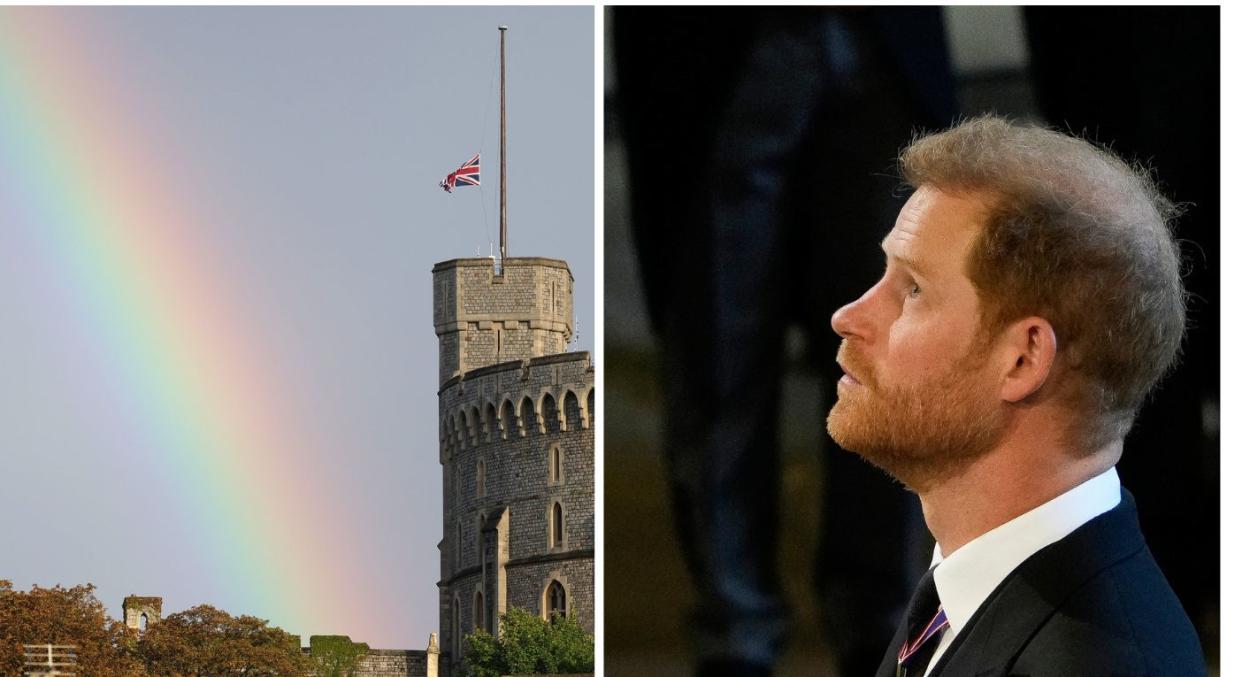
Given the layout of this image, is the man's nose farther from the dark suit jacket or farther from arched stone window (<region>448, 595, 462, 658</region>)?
arched stone window (<region>448, 595, 462, 658</region>)

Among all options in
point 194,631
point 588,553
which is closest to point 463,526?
point 588,553

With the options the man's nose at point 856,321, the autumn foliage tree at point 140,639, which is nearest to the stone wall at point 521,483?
the autumn foliage tree at point 140,639

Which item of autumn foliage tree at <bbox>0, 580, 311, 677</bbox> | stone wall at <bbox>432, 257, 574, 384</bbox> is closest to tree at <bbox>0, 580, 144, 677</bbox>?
autumn foliage tree at <bbox>0, 580, 311, 677</bbox>

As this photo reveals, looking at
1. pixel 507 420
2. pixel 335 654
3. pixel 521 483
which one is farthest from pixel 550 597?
pixel 335 654

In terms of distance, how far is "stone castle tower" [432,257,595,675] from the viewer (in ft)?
153

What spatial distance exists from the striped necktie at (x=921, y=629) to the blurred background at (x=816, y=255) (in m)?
1.46

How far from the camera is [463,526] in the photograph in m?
49.0

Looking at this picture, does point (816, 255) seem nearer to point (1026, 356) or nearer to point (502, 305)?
point (1026, 356)

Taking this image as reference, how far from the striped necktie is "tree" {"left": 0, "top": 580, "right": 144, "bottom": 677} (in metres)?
40.9

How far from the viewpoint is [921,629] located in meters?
2.40

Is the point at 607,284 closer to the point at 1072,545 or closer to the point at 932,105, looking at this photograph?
the point at 932,105

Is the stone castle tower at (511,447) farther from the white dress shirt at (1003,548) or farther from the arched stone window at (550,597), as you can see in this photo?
the white dress shirt at (1003,548)

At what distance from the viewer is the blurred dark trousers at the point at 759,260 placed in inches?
154

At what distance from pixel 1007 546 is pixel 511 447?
45.6 meters
